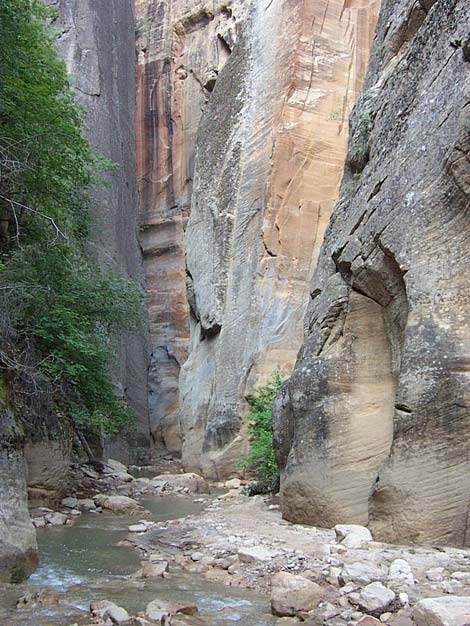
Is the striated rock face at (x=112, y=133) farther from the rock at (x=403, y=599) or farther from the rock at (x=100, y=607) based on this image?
the rock at (x=403, y=599)

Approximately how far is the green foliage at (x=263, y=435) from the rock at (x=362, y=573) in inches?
277

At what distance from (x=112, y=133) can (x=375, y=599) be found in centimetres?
2607

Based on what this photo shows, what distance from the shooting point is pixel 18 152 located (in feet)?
33.8

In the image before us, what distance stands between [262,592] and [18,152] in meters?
7.13

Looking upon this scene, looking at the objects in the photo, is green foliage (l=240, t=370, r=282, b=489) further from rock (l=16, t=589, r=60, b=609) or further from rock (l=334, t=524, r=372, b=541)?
rock (l=16, t=589, r=60, b=609)

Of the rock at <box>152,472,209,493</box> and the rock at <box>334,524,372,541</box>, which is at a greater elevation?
the rock at <box>334,524,372,541</box>

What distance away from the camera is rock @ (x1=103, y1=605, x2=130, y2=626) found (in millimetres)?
5699

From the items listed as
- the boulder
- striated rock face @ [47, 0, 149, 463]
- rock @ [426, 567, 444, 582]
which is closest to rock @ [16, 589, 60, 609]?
the boulder

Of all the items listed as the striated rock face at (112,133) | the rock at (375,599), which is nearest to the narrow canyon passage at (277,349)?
the rock at (375,599)

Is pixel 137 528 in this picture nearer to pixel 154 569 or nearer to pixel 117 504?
pixel 117 504

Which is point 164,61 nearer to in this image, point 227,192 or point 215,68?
point 215,68

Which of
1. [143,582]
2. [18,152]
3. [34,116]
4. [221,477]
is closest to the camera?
[143,582]

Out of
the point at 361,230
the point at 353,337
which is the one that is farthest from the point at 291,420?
the point at 361,230

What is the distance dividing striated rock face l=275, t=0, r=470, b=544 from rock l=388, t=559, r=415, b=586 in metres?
1.14
